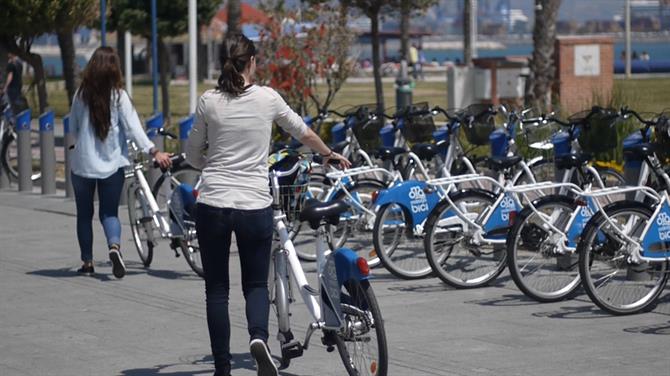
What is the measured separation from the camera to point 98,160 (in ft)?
32.7

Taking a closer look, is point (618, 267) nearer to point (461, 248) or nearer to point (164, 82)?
point (461, 248)

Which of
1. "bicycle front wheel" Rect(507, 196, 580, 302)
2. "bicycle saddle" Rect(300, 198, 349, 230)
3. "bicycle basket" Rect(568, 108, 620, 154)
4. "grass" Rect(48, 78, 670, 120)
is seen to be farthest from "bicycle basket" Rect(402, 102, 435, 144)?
"grass" Rect(48, 78, 670, 120)

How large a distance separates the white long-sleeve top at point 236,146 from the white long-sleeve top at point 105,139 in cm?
371

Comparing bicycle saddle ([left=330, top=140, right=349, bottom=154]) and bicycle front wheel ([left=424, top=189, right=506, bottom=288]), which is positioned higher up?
bicycle saddle ([left=330, top=140, right=349, bottom=154])

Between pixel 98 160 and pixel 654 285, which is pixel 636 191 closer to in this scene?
pixel 654 285

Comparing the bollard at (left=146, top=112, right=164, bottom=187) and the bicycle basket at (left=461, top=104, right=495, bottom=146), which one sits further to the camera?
the bollard at (left=146, top=112, right=164, bottom=187)

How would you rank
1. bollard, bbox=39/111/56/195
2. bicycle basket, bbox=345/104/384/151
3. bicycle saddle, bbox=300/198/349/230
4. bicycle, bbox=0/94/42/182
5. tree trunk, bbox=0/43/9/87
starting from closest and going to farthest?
bicycle saddle, bbox=300/198/349/230 → bicycle basket, bbox=345/104/384/151 → bollard, bbox=39/111/56/195 → bicycle, bbox=0/94/42/182 → tree trunk, bbox=0/43/9/87

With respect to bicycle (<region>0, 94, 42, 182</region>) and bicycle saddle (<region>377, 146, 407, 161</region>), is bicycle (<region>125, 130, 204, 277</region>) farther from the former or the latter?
bicycle (<region>0, 94, 42, 182</region>)

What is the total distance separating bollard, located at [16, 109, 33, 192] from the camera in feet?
54.2

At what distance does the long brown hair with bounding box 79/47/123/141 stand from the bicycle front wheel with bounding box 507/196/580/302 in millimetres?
3128

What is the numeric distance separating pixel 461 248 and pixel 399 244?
625 millimetres

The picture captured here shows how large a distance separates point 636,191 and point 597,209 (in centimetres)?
30

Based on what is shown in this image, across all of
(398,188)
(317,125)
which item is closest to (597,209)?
(398,188)

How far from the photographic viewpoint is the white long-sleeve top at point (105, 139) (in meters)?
9.95
